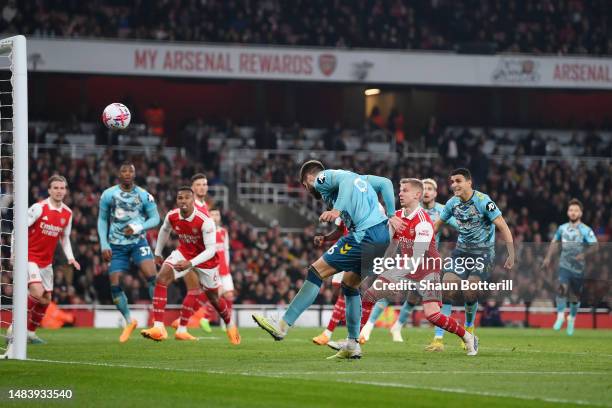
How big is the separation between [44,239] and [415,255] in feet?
19.2

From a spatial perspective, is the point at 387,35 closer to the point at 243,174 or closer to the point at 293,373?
the point at 243,174

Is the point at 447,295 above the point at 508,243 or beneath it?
beneath

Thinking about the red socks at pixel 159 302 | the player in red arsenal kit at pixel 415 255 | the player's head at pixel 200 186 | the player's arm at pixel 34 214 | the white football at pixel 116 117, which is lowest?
the red socks at pixel 159 302

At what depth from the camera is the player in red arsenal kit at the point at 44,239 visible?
17391 millimetres

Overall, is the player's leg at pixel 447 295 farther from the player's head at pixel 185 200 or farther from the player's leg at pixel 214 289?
the player's head at pixel 185 200

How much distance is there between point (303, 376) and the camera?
11367 mm

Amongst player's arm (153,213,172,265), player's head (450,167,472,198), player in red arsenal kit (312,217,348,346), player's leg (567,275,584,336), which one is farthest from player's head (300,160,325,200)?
player's leg (567,275,584,336)

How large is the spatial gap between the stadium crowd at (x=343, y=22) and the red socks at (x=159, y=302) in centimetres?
2223

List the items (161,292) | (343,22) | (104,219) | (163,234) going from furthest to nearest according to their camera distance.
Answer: (343,22) → (104,219) → (163,234) → (161,292)

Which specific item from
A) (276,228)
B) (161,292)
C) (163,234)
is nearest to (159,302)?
(161,292)

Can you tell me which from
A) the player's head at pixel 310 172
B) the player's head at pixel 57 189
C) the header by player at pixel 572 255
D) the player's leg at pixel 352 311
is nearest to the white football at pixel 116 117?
the player's head at pixel 57 189

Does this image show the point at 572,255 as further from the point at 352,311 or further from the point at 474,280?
the point at 352,311

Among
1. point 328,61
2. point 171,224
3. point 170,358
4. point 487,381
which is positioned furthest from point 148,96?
point 487,381

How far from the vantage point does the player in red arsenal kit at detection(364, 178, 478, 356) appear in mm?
14477
